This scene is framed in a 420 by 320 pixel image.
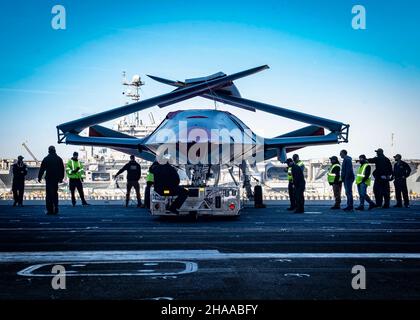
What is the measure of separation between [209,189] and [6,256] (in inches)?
256

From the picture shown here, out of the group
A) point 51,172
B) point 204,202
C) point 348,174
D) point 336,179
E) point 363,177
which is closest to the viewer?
point 204,202

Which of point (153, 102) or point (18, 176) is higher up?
point (153, 102)

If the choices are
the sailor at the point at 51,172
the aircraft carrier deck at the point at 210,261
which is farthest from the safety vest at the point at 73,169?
the aircraft carrier deck at the point at 210,261

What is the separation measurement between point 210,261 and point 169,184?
19.3 ft

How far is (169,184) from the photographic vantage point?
11570 mm

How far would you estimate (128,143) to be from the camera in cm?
1731

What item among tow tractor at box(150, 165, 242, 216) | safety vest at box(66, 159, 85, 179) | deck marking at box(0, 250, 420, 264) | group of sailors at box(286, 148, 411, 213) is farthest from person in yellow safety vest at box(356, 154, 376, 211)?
safety vest at box(66, 159, 85, 179)

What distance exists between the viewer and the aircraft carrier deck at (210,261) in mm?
4141

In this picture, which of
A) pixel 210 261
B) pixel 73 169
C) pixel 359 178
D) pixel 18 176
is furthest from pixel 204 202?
pixel 18 176

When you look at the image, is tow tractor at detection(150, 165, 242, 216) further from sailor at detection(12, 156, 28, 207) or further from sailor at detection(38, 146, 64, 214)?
sailor at detection(12, 156, 28, 207)

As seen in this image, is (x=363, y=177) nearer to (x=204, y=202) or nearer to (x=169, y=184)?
(x=204, y=202)

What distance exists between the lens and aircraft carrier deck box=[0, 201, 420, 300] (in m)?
4.14
